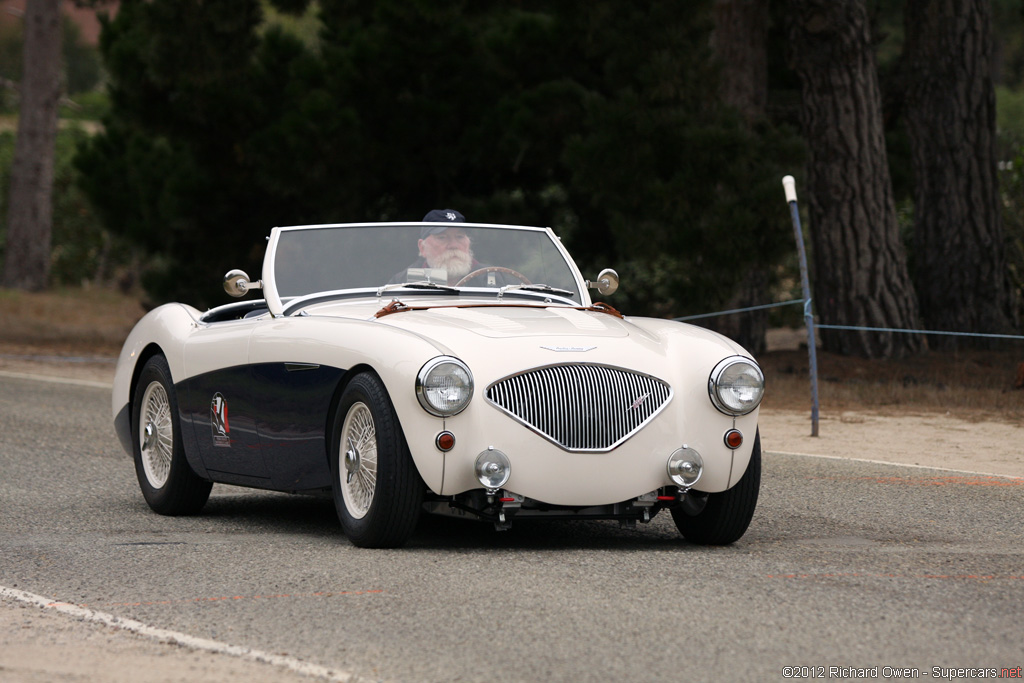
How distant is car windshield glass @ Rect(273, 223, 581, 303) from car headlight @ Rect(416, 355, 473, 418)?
1.51m

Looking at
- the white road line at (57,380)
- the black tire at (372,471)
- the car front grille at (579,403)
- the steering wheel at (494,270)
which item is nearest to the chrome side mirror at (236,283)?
the steering wheel at (494,270)

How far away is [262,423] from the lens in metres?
7.49

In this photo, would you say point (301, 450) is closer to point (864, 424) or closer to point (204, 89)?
point (864, 424)

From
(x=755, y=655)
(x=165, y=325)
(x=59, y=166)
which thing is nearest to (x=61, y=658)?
(x=755, y=655)

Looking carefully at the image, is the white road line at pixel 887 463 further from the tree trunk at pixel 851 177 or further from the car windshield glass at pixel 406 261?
the tree trunk at pixel 851 177

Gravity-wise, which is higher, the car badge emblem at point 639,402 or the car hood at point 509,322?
the car hood at point 509,322

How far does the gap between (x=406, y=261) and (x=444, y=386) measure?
5.93ft

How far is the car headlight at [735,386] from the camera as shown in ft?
22.3

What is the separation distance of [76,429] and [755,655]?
9168 millimetres

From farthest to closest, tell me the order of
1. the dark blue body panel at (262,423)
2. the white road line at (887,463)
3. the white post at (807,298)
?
the white post at (807,298), the white road line at (887,463), the dark blue body panel at (262,423)

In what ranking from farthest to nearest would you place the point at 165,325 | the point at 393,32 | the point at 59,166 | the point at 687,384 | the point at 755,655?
1. the point at 59,166
2. the point at 393,32
3. the point at 165,325
4. the point at 687,384
5. the point at 755,655

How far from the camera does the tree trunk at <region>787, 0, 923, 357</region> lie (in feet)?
62.5

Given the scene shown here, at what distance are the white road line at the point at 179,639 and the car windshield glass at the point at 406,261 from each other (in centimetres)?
261

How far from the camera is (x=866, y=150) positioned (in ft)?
63.1
